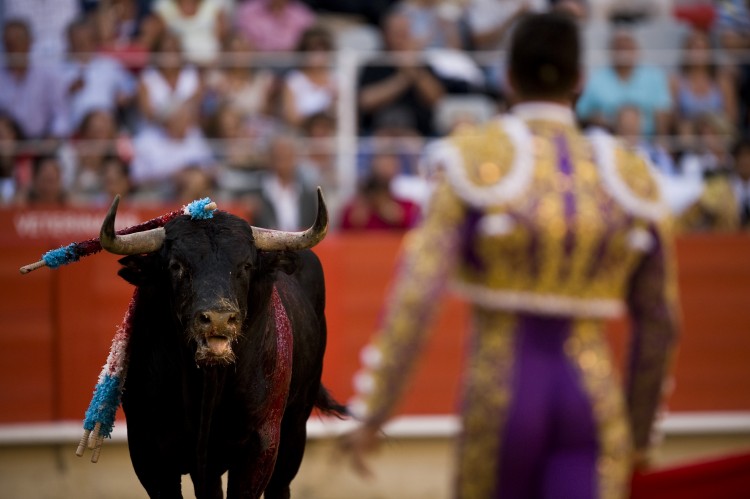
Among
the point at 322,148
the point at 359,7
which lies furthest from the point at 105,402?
the point at 359,7

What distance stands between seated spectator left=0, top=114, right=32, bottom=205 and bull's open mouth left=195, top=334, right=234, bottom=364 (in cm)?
402

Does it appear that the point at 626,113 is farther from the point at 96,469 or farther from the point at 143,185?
the point at 96,469

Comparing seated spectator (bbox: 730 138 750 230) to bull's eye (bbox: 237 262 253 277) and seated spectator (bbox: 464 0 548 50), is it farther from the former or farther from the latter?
bull's eye (bbox: 237 262 253 277)

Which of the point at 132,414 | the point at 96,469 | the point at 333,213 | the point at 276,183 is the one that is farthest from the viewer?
the point at 333,213

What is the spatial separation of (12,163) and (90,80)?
66 cm

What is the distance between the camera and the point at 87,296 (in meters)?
6.57

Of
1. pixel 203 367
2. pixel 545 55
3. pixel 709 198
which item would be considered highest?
pixel 545 55

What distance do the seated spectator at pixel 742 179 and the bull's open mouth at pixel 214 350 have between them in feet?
16.0

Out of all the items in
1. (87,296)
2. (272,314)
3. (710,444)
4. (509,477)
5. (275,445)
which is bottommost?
(710,444)

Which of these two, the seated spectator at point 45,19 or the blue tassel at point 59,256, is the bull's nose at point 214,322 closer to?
the blue tassel at point 59,256

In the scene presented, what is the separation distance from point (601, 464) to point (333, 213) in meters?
5.06

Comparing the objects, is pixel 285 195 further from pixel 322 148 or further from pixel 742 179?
pixel 742 179

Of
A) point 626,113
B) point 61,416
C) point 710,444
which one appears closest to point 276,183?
point 61,416

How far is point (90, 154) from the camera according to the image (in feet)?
22.9
